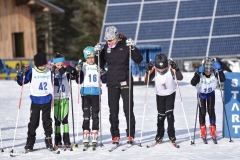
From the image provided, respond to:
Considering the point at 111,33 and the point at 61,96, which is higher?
the point at 111,33

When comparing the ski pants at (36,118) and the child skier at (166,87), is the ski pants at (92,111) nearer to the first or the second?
the ski pants at (36,118)

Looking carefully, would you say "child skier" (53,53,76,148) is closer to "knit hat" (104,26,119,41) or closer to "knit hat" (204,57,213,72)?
"knit hat" (104,26,119,41)

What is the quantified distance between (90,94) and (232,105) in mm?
2515

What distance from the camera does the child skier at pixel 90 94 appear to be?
986 cm

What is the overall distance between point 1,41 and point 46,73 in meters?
22.2

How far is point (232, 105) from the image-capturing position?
10680 mm

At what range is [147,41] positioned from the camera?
28.4 meters

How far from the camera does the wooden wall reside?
103 ft

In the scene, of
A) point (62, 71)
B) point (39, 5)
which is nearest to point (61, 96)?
point (62, 71)

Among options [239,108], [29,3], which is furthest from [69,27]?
[239,108]

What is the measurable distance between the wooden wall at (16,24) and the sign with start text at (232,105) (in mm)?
21635

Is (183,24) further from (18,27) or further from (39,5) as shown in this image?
(18,27)

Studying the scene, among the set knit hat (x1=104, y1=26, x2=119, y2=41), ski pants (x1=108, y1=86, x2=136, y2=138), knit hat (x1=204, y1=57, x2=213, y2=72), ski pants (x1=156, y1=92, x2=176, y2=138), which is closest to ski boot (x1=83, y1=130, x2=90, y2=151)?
ski pants (x1=108, y1=86, x2=136, y2=138)

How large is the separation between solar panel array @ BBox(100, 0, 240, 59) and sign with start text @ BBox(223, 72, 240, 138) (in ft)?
54.4
